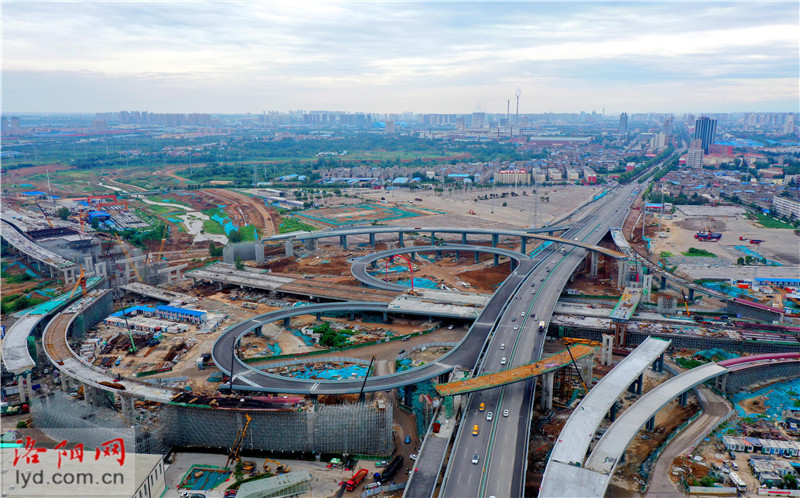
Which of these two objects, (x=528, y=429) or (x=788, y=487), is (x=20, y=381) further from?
(x=788, y=487)

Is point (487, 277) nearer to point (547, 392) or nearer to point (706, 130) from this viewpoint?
point (547, 392)

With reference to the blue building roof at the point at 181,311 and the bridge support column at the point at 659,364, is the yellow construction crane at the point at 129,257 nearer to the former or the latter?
the blue building roof at the point at 181,311

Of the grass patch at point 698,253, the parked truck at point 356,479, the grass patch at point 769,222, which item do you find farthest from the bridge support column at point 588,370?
the grass patch at point 769,222

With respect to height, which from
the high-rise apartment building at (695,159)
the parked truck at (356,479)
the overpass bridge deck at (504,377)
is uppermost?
the high-rise apartment building at (695,159)

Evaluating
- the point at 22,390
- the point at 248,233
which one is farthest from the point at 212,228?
the point at 22,390

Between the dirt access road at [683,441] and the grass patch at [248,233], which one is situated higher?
the grass patch at [248,233]

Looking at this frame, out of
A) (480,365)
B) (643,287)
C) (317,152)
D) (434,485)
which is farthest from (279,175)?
(434,485)
